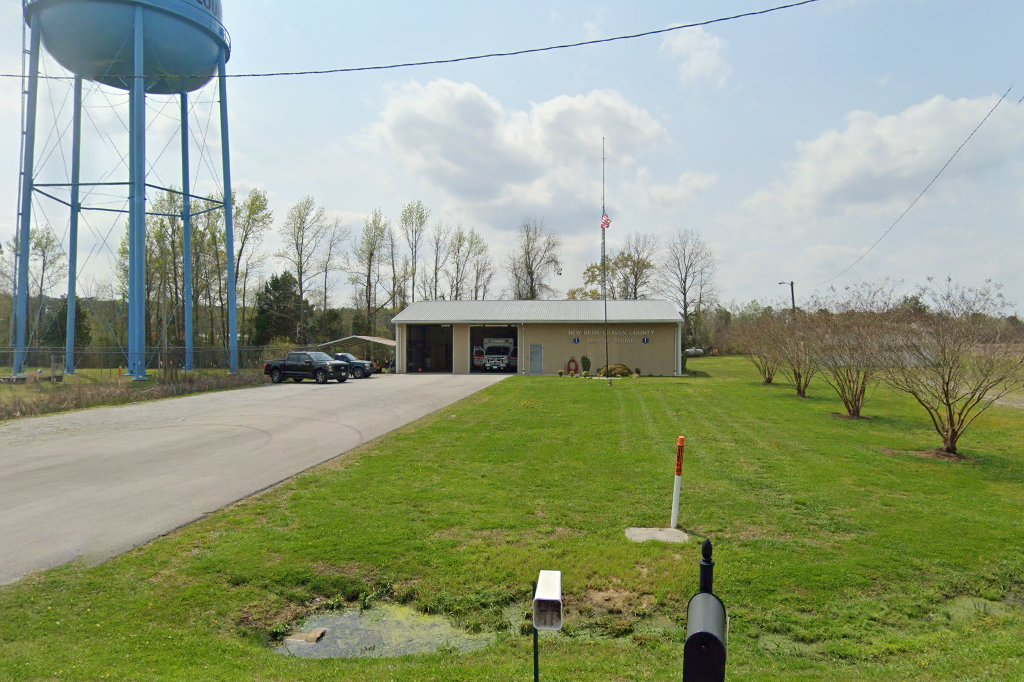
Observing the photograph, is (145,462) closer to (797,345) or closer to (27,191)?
(797,345)

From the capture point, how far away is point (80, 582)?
204 inches

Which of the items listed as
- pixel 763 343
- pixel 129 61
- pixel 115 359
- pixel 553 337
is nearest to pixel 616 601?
pixel 763 343

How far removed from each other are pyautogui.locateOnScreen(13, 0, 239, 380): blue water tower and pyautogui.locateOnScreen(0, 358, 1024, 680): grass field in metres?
20.8

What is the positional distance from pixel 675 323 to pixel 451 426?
27364mm

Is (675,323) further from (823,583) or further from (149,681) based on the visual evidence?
(149,681)

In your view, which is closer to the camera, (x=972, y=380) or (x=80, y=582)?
(x=80, y=582)

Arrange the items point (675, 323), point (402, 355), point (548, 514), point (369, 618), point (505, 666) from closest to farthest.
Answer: point (505, 666)
point (369, 618)
point (548, 514)
point (675, 323)
point (402, 355)

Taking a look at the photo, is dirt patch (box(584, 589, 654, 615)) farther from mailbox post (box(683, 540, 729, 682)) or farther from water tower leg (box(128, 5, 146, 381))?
water tower leg (box(128, 5, 146, 381))

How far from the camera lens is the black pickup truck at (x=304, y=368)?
101 ft

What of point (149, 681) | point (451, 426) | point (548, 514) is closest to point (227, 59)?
point (451, 426)

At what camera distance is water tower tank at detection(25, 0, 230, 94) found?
24844mm

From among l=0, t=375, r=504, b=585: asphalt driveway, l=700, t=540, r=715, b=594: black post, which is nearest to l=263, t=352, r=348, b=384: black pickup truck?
l=0, t=375, r=504, b=585: asphalt driveway

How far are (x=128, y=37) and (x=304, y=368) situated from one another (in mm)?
15765

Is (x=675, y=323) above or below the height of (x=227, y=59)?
below
